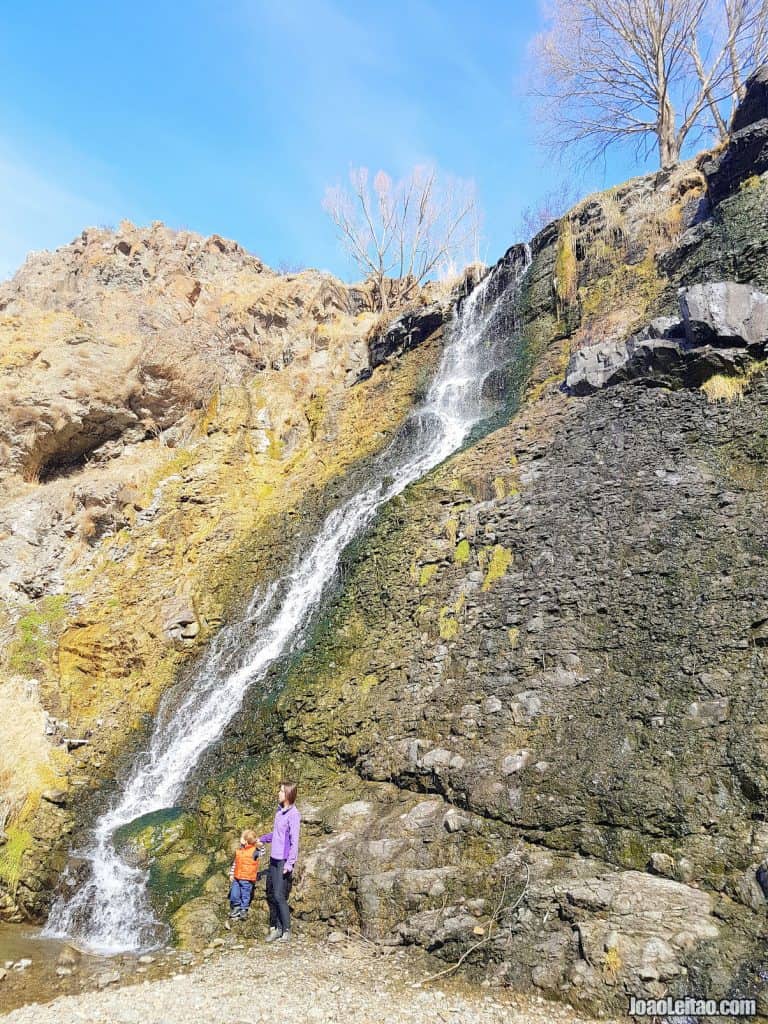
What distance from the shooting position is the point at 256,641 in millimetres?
12562

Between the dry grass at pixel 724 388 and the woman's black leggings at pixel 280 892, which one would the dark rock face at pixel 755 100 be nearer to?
the dry grass at pixel 724 388

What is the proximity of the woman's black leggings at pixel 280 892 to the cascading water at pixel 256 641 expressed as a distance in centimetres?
160

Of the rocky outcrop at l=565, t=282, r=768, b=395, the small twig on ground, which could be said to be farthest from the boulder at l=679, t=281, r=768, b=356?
the small twig on ground

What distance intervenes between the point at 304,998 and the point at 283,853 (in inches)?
68.1

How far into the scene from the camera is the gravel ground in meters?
5.33

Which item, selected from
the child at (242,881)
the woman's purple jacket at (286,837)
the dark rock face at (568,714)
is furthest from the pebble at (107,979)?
the dark rock face at (568,714)

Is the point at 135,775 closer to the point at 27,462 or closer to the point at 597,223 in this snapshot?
the point at 27,462

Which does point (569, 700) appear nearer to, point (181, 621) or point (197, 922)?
point (197, 922)

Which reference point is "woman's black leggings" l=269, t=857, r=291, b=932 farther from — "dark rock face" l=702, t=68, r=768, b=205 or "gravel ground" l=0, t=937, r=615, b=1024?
"dark rock face" l=702, t=68, r=768, b=205

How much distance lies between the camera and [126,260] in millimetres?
33438

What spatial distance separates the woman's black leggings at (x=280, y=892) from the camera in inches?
276

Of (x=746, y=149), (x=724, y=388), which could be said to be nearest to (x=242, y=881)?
(x=724, y=388)

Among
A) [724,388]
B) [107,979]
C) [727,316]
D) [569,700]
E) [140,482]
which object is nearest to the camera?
[107,979]

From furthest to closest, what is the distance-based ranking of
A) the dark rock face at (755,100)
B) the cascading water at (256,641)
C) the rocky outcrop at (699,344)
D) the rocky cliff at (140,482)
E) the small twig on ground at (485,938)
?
the dark rock face at (755,100)
the rocky cliff at (140,482)
the rocky outcrop at (699,344)
the cascading water at (256,641)
the small twig on ground at (485,938)
